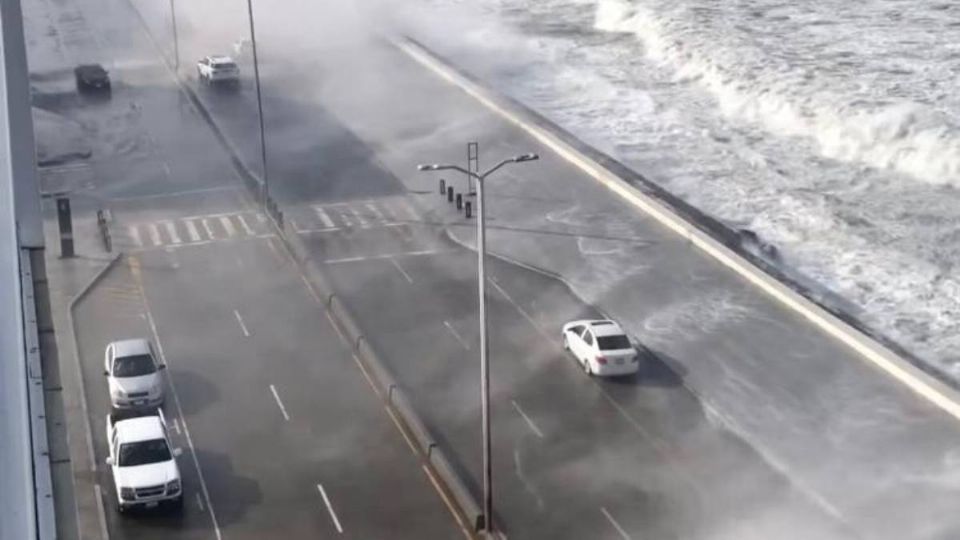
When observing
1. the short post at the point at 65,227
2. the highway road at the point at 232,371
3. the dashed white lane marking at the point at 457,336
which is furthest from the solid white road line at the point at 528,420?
the short post at the point at 65,227

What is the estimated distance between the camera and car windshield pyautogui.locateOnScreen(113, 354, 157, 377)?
3027 cm

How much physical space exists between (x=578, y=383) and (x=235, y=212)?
16.1 meters

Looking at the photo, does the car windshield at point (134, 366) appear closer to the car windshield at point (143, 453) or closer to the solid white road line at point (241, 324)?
the solid white road line at point (241, 324)

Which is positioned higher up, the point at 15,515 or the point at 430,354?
the point at 15,515

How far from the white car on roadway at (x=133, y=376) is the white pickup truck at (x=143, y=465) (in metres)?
2.26

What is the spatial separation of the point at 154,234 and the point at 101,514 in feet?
55.2

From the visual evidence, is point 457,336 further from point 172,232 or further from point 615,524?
point 172,232

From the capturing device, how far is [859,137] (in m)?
56.8

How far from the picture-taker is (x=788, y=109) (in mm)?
61281

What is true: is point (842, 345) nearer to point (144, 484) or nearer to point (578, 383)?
point (578, 383)

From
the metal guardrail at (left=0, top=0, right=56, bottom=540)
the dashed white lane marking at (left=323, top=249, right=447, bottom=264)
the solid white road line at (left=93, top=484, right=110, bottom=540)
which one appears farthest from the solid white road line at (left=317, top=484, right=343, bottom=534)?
the dashed white lane marking at (left=323, top=249, right=447, bottom=264)

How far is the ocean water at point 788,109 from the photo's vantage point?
42.8m

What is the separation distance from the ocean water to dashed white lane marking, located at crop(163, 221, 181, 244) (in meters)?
17.1

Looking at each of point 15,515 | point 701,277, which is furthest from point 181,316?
point 15,515
